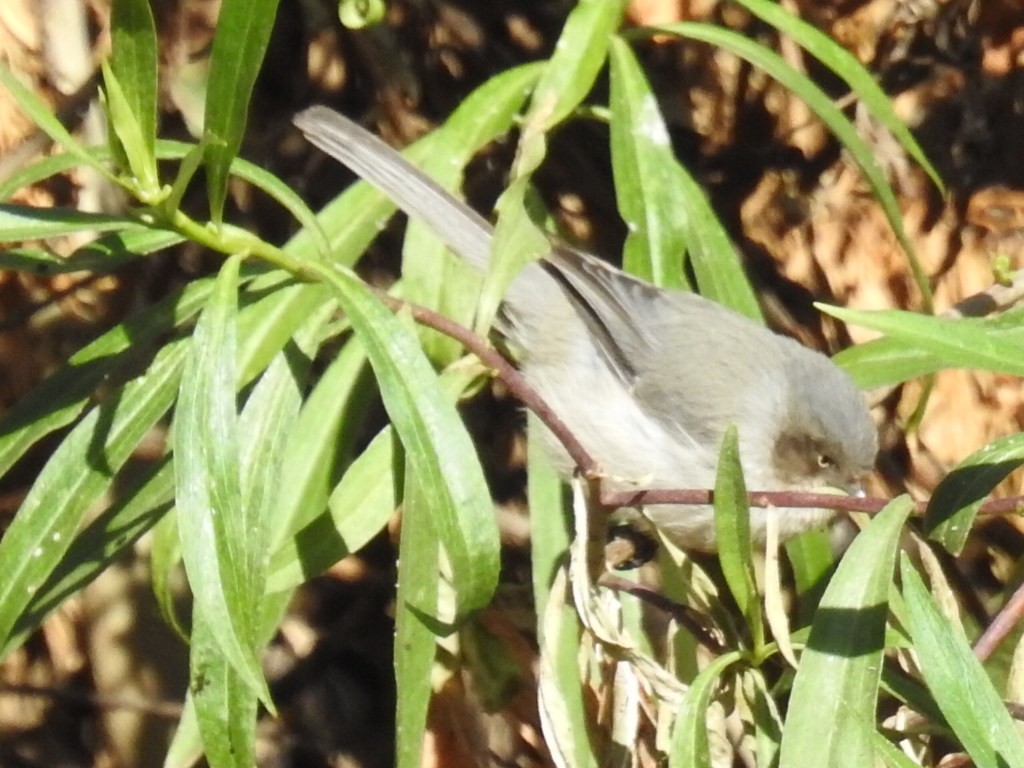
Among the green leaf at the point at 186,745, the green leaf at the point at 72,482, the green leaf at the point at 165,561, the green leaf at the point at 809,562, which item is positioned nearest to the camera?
the green leaf at the point at 72,482

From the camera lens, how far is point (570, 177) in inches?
122

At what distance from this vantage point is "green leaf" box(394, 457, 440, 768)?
2.03 metres

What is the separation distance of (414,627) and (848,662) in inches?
25.4

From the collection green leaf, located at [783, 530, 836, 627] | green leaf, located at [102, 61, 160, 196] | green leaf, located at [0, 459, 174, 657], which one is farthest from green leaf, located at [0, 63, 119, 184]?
green leaf, located at [783, 530, 836, 627]

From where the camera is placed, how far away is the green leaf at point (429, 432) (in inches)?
68.0

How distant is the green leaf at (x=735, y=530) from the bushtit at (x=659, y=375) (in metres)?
0.68

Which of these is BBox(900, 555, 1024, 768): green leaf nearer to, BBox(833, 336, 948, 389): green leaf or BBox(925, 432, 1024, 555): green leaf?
BBox(925, 432, 1024, 555): green leaf

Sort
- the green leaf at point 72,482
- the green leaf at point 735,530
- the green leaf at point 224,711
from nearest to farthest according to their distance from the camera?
the green leaf at point 735,530 → the green leaf at point 224,711 → the green leaf at point 72,482

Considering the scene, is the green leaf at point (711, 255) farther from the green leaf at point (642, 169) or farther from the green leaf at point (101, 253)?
the green leaf at point (101, 253)

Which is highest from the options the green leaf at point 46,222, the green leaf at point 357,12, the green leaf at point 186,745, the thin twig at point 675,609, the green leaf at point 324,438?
the green leaf at point 357,12

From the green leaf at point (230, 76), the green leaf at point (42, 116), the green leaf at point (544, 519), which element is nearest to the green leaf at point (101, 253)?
the green leaf at point (230, 76)

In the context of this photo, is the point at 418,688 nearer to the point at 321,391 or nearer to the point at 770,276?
the point at 321,391

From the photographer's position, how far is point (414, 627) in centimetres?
204

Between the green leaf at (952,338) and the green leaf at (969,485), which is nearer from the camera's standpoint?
the green leaf at (952,338)
